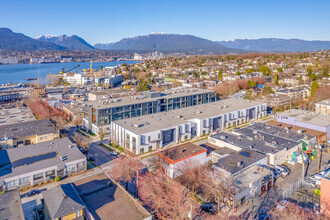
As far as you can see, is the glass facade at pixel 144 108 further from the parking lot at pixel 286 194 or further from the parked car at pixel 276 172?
the parking lot at pixel 286 194

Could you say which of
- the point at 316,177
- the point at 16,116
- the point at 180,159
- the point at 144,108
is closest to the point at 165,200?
the point at 180,159

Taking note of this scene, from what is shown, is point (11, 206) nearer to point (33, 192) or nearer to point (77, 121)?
point (33, 192)

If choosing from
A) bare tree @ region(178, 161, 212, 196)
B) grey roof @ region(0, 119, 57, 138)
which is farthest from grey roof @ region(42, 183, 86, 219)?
grey roof @ region(0, 119, 57, 138)

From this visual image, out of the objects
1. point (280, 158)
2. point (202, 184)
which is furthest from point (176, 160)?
point (280, 158)

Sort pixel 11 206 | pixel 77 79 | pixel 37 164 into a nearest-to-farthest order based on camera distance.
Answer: pixel 11 206 → pixel 37 164 → pixel 77 79

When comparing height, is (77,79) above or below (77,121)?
above

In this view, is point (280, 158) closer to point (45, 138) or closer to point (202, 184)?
point (202, 184)

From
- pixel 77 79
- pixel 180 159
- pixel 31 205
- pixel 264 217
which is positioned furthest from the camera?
pixel 77 79

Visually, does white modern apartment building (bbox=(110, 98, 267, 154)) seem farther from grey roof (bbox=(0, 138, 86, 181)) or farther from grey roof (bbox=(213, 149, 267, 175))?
grey roof (bbox=(213, 149, 267, 175))
